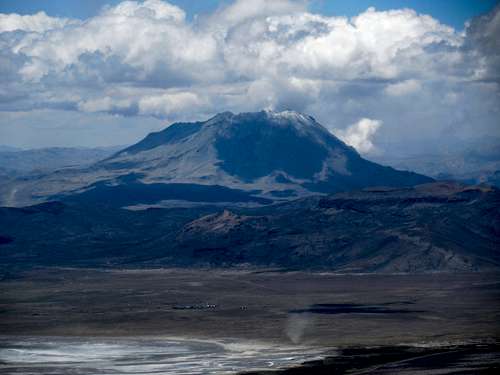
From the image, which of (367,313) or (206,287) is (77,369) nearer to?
(367,313)

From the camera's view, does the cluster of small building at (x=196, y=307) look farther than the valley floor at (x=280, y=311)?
Yes

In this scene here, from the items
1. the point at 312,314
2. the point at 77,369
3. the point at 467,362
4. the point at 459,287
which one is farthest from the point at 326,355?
the point at 459,287

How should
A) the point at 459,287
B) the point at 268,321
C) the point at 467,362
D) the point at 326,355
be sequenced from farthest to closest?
the point at 459,287, the point at 268,321, the point at 326,355, the point at 467,362

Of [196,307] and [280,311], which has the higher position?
[196,307]

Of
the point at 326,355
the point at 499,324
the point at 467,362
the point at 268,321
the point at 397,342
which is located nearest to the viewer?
the point at 467,362

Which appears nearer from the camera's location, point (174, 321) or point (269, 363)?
point (269, 363)

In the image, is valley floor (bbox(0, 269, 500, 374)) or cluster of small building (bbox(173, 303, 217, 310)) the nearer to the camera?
valley floor (bbox(0, 269, 500, 374))

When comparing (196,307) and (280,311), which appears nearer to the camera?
(280,311)
